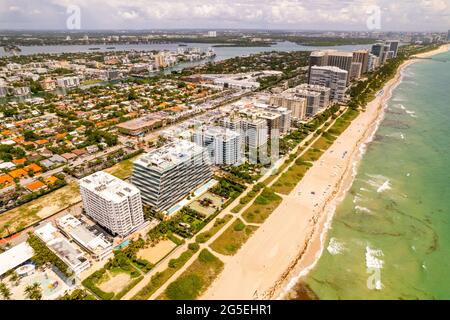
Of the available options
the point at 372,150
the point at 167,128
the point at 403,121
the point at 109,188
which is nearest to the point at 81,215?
the point at 109,188

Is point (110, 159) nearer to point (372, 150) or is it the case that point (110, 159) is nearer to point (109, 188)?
point (109, 188)

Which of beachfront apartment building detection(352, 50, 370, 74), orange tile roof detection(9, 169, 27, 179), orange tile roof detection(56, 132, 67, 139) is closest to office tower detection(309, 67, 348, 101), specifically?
beachfront apartment building detection(352, 50, 370, 74)

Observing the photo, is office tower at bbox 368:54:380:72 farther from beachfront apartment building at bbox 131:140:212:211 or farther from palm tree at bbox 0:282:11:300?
palm tree at bbox 0:282:11:300

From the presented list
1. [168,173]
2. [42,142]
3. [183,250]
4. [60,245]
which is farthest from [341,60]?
[60,245]

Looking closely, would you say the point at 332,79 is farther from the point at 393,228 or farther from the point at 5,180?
the point at 5,180

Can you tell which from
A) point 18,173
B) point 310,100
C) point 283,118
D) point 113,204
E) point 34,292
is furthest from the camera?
point 310,100

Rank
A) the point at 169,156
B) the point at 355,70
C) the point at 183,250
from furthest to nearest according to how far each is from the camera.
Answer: the point at 355,70 → the point at 169,156 → the point at 183,250
